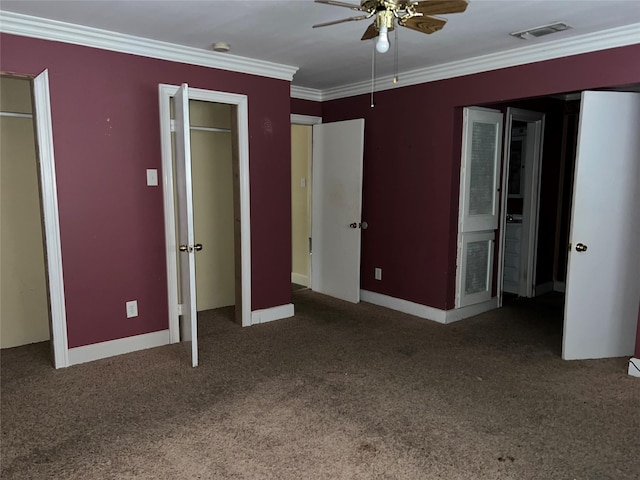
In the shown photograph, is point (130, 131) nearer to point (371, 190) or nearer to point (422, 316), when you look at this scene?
point (371, 190)

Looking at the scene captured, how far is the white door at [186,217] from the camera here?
312 centimetres

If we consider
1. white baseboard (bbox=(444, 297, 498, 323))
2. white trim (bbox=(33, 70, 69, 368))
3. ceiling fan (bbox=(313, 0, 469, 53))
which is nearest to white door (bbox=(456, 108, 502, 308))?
white baseboard (bbox=(444, 297, 498, 323))

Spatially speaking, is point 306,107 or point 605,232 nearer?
point 605,232

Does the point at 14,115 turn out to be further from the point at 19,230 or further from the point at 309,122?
the point at 309,122

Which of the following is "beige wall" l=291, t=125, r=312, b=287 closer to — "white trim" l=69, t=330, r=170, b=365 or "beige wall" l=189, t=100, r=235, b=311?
"beige wall" l=189, t=100, r=235, b=311

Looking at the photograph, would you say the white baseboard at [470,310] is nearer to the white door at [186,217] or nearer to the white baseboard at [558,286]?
the white baseboard at [558,286]

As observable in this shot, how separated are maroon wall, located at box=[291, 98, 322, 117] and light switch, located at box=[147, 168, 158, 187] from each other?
2.00 m

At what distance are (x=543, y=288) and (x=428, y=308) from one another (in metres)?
1.88

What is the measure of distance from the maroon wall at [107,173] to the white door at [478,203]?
83.2 inches

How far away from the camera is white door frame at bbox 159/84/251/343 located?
359 cm

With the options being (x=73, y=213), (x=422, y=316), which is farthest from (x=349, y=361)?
(x=73, y=213)

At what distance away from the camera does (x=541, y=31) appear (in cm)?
310

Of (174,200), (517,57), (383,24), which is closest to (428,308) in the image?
(517,57)

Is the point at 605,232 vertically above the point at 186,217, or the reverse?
the point at 186,217
